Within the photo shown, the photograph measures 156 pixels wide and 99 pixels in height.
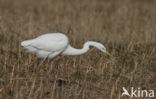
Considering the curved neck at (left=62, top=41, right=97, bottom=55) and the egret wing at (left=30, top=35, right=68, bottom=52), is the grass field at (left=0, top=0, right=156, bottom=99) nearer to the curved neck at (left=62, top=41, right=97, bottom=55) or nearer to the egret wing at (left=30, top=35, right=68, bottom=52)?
the curved neck at (left=62, top=41, right=97, bottom=55)

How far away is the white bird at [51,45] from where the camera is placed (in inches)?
238

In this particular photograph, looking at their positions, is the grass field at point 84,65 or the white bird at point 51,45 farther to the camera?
the white bird at point 51,45

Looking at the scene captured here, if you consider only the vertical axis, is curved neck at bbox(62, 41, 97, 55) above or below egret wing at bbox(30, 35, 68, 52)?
below

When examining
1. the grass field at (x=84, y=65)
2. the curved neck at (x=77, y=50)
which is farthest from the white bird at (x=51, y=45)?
the grass field at (x=84, y=65)

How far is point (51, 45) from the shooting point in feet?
20.1

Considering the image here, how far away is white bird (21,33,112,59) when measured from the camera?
604 centimetres

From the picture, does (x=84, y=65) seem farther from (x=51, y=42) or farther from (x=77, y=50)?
(x=51, y=42)

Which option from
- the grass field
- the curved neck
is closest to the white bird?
the curved neck

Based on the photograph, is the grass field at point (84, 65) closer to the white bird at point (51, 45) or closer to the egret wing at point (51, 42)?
the white bird at point (51, 45)

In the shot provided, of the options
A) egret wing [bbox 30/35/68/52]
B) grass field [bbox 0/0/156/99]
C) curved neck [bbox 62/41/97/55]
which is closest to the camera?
grass field [bbox 0/0/156/99]

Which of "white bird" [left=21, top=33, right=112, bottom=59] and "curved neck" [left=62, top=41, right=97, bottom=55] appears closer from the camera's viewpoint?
"white bird" [left=21, top=33, right=112, bottom=59]

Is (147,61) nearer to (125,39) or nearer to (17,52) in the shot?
(125,39)

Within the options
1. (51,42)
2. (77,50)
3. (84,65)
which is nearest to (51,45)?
(51,42)

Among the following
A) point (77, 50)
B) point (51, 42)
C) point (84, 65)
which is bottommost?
point (84, 65)
